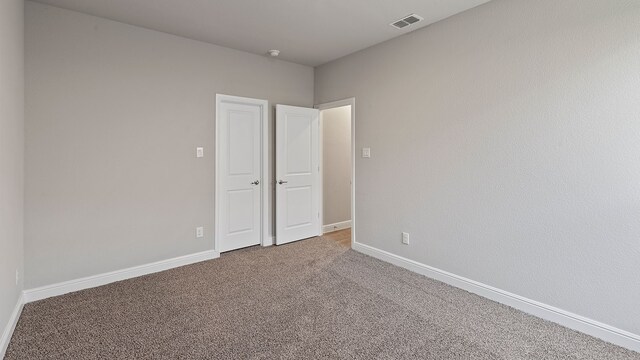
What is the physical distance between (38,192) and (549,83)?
437 cm

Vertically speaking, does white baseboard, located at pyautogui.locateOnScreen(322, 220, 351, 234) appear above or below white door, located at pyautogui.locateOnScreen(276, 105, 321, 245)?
below

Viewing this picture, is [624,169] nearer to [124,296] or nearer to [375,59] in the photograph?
[375,59]

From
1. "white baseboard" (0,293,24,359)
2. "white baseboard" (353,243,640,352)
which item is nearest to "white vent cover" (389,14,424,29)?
"white baseboard" (353,243,640,352)

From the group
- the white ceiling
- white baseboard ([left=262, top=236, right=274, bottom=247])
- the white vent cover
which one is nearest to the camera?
the white ceiling

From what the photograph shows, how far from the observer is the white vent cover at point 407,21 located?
296 centimetres

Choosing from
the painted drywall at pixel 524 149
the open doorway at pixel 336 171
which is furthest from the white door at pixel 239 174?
the painted drywall at pixel 524 149

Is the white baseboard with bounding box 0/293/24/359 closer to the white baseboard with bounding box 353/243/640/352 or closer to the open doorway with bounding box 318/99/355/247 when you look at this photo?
the white baseboard with bounding box 353/243/640/352

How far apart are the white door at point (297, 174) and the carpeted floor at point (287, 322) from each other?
1.20 meters

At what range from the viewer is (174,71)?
3.44 m

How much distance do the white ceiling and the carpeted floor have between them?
261 centimetres

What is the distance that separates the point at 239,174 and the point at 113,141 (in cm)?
144

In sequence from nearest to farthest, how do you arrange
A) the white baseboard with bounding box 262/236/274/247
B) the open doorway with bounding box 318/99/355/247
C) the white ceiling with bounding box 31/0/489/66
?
the white ceiling with bounding box 31/0/489/66 < the white baseboard with bounding box 262/236/274/247 < the open doorway with bounding box 318/99/355/247

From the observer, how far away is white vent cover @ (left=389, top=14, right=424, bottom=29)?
296 cm

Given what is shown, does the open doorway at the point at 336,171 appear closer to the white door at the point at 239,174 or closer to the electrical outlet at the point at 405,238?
the white door at the point at 239,174
